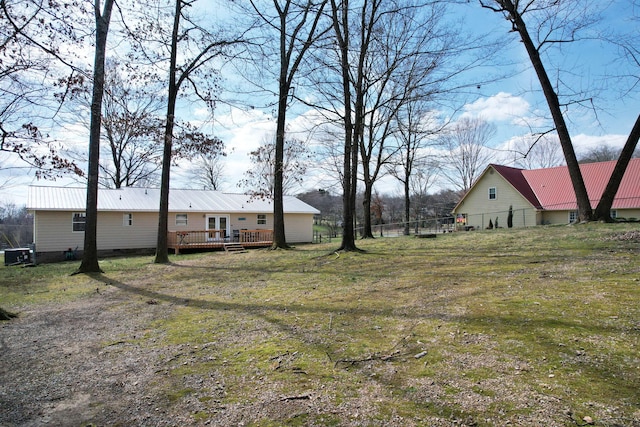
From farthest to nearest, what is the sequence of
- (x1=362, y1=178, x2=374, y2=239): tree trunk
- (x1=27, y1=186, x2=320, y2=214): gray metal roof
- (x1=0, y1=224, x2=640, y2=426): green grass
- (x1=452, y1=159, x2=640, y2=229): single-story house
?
1. (x1=452, y1=159, x2=640, y2=229): single-story house
2. (x1=362, y1=178, x2=374, y2=239): tree trunk
3. (x1=27, y1=186, x2=320, y2=214): gray metal roof
4. (x1=0, y1=224, x2=640, y2=426): green grass

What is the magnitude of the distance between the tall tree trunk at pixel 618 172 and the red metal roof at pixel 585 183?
566 inches

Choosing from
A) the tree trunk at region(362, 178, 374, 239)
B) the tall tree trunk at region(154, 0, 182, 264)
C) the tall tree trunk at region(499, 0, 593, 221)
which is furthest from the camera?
the tree trunk at region(362, 178, 374, 239)

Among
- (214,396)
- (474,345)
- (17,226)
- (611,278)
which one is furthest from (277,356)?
(17,226)

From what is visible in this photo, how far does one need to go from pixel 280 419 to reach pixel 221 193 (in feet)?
84.3

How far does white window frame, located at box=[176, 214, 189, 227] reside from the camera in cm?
2219

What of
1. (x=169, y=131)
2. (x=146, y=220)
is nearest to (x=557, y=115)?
(x=169, y=131)

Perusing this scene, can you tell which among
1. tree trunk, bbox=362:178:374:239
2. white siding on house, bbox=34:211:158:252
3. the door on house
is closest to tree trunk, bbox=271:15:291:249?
tree trunk, bbox=362:178:374:239

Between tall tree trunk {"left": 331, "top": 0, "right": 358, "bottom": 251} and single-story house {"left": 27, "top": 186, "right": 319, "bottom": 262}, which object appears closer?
tall tree trunk {"left": 331, "top": 0, "right": 358, "bottom": 251}

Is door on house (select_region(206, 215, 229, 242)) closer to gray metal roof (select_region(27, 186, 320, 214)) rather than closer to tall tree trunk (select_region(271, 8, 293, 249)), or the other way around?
gray metal roof (select_region(27, 186, 320, 214))

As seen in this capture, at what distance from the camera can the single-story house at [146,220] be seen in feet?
61.4

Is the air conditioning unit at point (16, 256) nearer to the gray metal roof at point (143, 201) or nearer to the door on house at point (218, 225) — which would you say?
the gray metal roof at point (143, 201)

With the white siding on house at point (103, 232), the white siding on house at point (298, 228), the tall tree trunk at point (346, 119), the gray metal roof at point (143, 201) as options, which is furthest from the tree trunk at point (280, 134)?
the white siding on house at point (103, 232)

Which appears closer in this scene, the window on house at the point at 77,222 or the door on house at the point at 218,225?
the window on house at the point at 77,222

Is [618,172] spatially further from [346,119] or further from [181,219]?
[181,219]
